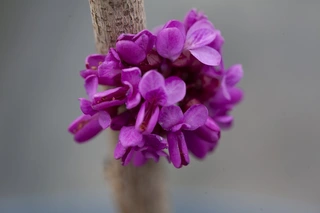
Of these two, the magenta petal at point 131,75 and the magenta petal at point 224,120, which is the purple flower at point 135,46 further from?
the magenta petal at point 224,120

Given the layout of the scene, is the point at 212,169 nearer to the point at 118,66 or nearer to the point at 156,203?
the point at 156,203

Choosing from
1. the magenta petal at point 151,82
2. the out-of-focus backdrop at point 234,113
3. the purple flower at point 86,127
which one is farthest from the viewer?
the out-of-focus backdrop at point 234,113

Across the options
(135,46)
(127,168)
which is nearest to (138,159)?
(127,168)

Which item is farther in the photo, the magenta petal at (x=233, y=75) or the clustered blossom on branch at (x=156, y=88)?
the magenta petal at (x=233, y=75)

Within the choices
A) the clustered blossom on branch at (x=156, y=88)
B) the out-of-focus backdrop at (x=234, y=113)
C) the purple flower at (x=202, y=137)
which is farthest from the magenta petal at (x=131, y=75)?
the out-of-focus backdrop at (x=234, y=113)

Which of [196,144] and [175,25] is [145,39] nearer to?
[175,25]

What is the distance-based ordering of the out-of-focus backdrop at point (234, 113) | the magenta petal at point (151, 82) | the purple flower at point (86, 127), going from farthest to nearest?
the out-of-focus backdrop at point (234, 113) → the purple flower at point (86, 127) → the magenta petal at point (151, 82)

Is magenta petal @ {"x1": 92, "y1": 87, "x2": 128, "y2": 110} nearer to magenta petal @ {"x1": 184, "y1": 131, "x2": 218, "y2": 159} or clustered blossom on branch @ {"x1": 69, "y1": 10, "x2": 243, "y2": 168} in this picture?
clustered blossom on branch @ {"x1": 69, "y1": 10, "x2": 243, "y2": 168}
